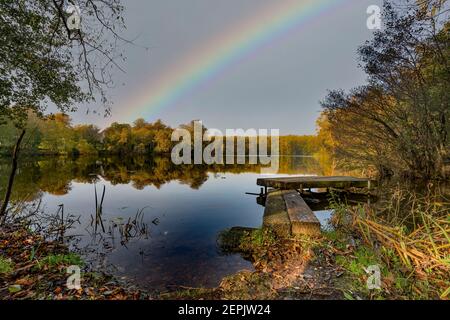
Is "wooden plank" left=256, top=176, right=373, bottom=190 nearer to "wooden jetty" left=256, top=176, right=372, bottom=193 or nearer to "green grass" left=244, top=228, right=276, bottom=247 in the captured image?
"wooden jetty" left=256, top=176, right=372, bottom=193

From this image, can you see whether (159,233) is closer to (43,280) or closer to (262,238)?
(262,238)

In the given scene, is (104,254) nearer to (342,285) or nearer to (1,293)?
(1,293)

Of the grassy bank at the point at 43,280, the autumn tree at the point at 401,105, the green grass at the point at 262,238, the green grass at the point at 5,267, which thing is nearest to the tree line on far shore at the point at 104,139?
the autumn tree at the point at 401,105

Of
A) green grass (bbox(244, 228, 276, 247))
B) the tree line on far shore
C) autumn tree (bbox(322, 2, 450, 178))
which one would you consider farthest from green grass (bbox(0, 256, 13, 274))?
the tree line on far shore

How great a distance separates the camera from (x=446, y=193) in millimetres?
11453

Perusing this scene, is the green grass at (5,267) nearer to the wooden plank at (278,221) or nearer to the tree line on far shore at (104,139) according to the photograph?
the wooden plank at (278,221)

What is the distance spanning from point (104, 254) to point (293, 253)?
5.07 meters

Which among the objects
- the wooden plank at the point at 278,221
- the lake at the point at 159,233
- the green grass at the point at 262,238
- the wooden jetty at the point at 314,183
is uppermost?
the wooden jetty at the point at 314,183

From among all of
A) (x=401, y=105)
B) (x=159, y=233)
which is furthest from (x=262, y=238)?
(x=401, y=105)

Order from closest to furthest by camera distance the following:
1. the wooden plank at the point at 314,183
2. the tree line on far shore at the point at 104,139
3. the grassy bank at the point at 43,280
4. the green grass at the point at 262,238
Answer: the grassy bank at the point at 43,280 → the green grass at the point at 262,238 → the wooden plank at the point at 314,183 → the tree line on far shore at the point at 104,139

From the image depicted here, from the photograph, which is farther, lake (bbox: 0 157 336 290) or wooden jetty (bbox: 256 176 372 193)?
wooden jetty (bbox: 256 176 372 193)

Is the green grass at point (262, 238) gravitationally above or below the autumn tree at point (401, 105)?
below

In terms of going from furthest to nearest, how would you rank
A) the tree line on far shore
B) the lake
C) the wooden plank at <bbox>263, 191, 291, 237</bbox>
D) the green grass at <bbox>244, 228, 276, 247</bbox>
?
the tree line on far shore
the wooden plank at <bbox>263, 191, 291, 237</bbox>
the green grass at <bbox>244, 228, 276, 247</bbox>
the lake

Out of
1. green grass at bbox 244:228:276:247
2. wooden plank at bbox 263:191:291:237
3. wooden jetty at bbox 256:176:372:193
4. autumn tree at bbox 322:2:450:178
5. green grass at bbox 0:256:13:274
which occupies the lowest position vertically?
green grass at bbox 244:228:276:247
